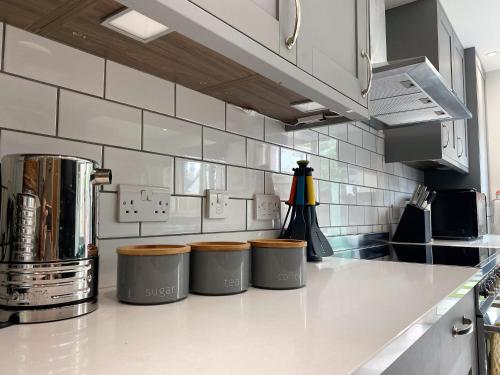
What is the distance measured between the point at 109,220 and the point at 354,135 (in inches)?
55.2

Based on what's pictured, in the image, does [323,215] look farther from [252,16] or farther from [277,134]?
[252,16]

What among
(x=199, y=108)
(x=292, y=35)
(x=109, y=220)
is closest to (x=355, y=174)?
(x=199, y=108)

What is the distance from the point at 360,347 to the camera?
1.51 feet

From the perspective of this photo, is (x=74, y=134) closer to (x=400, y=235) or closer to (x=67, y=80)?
(x=67, y=80)

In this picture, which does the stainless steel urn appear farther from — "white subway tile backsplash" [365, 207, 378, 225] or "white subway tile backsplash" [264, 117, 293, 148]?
"white subway tile backsplash" [365, 207, 378, 225]

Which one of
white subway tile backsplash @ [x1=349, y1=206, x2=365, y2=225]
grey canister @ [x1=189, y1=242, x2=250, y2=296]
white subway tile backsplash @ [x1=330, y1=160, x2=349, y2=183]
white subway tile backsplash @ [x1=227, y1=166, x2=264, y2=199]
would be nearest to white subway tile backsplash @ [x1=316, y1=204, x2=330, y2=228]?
white subway tile backsplash @ [x1=330, y1=160, x2=349, y2=183]

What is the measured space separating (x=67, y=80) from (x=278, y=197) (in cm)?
77

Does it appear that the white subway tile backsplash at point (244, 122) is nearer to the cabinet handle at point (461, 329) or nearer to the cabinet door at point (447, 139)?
the cabinet handle at point (461, 329)

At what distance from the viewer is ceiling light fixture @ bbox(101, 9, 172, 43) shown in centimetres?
62

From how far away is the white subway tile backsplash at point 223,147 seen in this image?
1033 mm

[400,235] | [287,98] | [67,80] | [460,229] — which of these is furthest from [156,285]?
[460,229]

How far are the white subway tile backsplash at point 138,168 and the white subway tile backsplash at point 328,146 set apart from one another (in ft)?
2.70

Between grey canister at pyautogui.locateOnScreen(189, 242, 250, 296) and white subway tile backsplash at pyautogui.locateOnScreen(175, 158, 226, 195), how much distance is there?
0.26 m

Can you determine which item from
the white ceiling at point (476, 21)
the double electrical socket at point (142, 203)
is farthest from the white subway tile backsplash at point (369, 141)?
the double electrical socket at point (142, 203)
